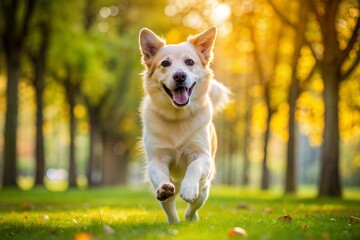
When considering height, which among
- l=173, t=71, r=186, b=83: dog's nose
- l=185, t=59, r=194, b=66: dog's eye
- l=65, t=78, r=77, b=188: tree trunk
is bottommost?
l=65, t=78, r=77, b=188: tree trunk

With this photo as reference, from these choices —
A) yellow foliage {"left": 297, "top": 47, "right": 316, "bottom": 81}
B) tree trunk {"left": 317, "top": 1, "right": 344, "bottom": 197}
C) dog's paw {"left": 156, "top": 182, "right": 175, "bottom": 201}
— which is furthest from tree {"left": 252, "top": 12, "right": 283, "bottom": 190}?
dog's paw {"left": 156, "top": 182, "right": 175, "bottom": 201}

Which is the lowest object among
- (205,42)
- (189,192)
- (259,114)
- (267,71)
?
(189,192)

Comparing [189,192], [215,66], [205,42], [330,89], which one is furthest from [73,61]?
[189,192]

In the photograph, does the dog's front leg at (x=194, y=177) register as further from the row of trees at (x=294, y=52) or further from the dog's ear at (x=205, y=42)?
the row of trees at (x=294, y=52)

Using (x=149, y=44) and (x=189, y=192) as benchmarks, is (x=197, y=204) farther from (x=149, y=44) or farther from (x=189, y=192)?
(x=149, y=44)

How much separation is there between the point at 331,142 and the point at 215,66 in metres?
17.1

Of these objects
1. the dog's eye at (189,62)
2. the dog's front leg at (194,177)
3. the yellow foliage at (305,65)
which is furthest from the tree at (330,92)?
the dog's front leg at (194,177)

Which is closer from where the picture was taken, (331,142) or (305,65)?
(331,142)

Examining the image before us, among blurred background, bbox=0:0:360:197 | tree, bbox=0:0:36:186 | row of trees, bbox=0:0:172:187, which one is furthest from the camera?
row of trees, bbox=0:0:172:187

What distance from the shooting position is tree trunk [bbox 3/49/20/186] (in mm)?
19219

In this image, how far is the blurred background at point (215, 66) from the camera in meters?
16.8

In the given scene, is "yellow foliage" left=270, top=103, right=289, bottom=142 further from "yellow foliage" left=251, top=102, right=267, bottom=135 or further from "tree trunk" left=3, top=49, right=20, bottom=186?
"tree trunk" left=3, top=49, right=20, bottom=186

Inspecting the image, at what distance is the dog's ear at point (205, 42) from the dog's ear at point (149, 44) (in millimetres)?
465

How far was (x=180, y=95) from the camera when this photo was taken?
7.01 metres
